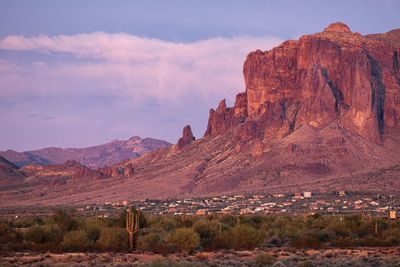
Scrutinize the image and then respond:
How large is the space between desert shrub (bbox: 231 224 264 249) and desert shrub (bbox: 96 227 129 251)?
729 cm

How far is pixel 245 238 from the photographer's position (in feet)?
186

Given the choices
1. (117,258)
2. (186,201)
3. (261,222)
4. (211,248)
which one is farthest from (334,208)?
(117,258)

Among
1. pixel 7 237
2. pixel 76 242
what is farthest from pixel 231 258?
pixel 7 237

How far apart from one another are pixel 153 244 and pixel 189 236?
7.85 feet

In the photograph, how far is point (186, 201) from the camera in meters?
152

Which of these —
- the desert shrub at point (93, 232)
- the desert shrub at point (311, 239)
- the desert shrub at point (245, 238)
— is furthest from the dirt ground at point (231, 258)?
the desert shrub at point (93, 232)

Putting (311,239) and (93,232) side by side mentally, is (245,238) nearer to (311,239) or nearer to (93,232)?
(311,239)

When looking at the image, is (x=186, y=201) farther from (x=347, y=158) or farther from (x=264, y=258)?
(x=264, y=258)

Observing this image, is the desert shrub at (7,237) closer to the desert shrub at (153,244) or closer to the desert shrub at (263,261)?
the desert shrub at (153,244)

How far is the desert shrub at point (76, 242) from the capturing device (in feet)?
174

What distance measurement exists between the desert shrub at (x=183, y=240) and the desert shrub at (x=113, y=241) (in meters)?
2.84

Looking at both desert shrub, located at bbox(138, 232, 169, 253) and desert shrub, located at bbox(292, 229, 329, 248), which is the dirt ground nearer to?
desert shrub, located at bbox(138, 232, 169, 253)

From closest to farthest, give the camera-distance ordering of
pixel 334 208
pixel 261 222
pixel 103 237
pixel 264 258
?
pixel 264 258 < pixel 103 237 < pixel 261 222 < pixel 334 208

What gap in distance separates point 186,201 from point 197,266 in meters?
113
